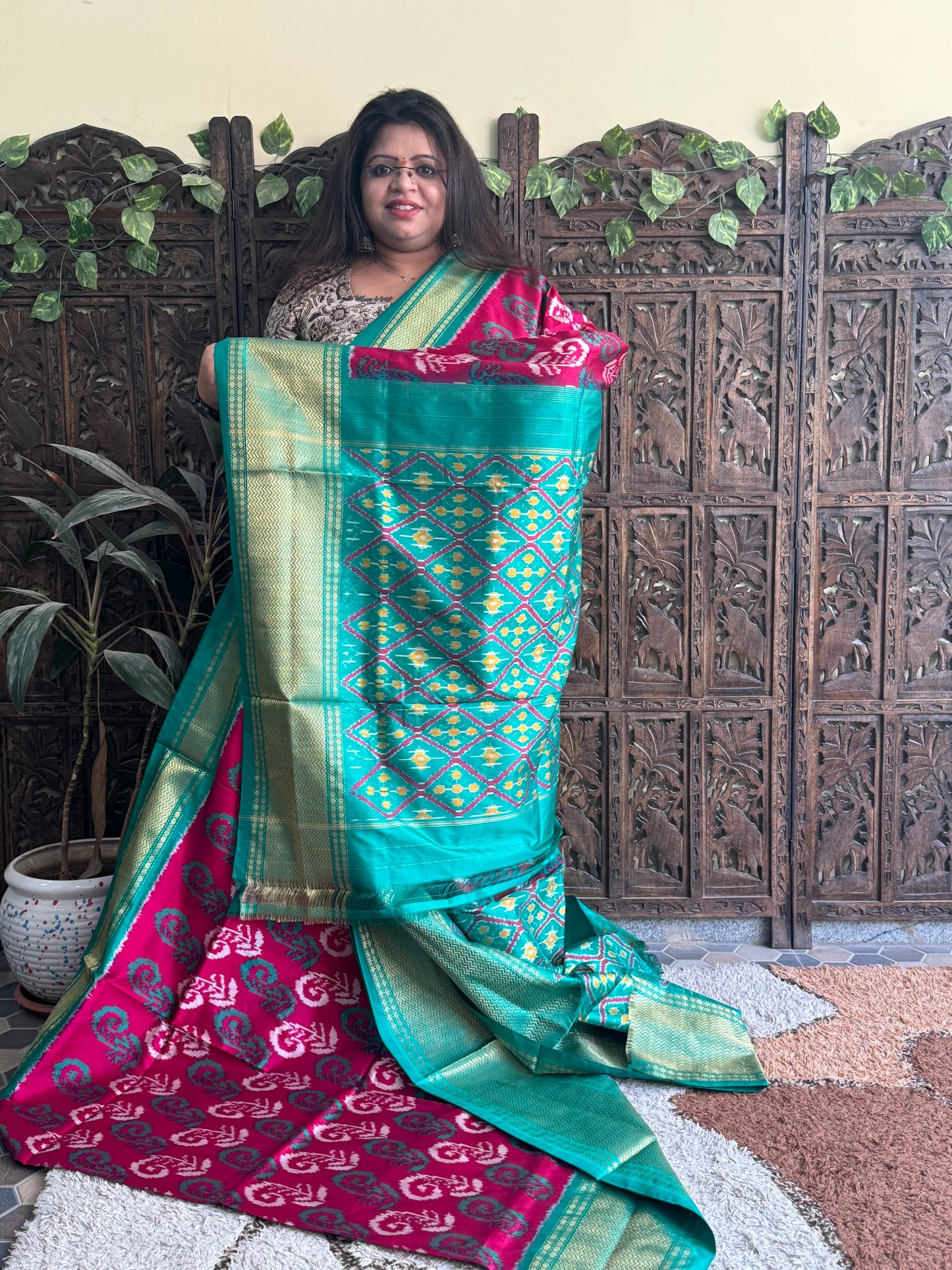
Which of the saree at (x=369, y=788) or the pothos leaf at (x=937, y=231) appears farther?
the pothos leaf at (x=937, y=231)

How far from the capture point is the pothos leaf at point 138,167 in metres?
1.97

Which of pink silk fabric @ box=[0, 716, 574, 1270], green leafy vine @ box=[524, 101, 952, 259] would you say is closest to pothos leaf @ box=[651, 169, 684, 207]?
green leafy vine @ box=[524, 101, 952, 259]

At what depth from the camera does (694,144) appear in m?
1.98

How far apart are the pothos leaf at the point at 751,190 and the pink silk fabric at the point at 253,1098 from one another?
57.4 inches

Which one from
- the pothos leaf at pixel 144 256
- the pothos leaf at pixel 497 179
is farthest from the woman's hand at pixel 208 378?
the pothos leaf at pixel 497 179

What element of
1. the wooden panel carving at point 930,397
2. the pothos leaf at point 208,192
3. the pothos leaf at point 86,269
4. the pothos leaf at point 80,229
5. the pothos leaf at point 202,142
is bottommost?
the wooden panel carving at point 930,397

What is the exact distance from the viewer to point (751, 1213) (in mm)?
1261

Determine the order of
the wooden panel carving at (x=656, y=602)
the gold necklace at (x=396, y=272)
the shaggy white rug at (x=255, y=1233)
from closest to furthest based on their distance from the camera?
1. the shaggy white rug at (x=255, y=1233)
2. the gold necklace at (x=396, y=272)
3. the wooden panel carving at (x=656, y=602)

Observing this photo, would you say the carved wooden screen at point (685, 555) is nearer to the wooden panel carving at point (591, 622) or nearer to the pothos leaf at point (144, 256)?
the wooden panel carving at point (591, 622)

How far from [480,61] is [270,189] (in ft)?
1.64

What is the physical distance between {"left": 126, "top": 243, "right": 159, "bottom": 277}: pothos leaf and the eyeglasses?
19.1 inches

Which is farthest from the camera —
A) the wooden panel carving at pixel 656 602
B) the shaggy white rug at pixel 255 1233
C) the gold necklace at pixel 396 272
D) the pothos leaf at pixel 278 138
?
the wooden panel carving at pixel 656 602

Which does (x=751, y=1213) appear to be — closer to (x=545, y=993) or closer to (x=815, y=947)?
(x=545, y=993)

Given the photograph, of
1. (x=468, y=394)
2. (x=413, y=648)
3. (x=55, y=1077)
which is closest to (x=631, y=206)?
(x=468, y=394)
